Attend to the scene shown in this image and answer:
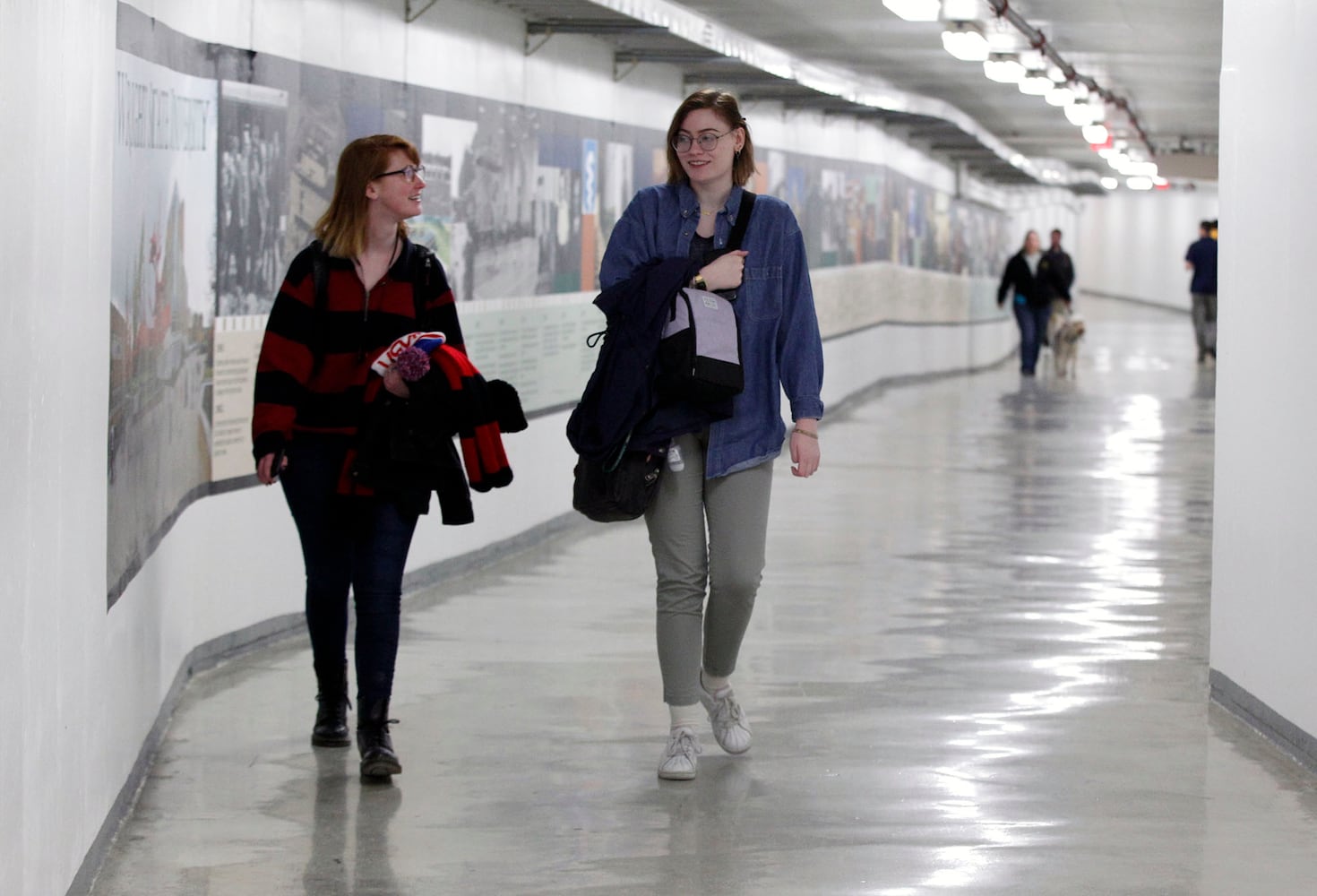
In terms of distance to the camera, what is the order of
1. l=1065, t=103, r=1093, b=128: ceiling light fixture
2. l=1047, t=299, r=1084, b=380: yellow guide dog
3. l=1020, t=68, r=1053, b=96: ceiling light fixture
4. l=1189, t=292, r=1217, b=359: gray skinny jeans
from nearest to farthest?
l=1020, t=68, r=1053, b=96: ceiling light fixture < l=1065, t=103, r=1093, b=128: ceiling light fixture < l=1047, t=299, r=1084, b=380: yellow guide dog < l=1189, t=292, r=1217, b=359: gray skinny jeans

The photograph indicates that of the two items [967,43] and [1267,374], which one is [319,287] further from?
[967,43]

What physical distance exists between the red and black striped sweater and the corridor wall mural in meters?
0.36

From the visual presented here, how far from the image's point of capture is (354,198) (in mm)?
5418

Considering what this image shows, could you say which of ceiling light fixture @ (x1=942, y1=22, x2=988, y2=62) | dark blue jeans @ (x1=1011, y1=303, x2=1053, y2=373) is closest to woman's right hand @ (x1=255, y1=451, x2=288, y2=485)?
ceiling light fixture @ (x1=942, y1=22, x2=988, y2=62)

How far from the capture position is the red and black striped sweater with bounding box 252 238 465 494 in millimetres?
5344

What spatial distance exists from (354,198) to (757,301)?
1079mm

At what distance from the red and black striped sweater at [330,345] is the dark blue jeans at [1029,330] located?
21.0m

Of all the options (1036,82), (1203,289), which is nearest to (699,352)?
(1036,82)

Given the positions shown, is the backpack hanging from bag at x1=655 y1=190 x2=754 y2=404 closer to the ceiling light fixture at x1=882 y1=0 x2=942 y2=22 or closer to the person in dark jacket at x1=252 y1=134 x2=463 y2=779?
the person in dark jacket at x1=252 y1=134 x2=463 y2=779

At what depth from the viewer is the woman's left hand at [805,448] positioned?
5223mm

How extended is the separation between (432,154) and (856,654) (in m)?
3.13

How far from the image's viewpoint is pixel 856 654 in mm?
7219

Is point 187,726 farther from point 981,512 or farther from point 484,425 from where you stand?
point 981,512

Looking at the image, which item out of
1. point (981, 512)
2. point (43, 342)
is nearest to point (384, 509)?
point (43, 342)
